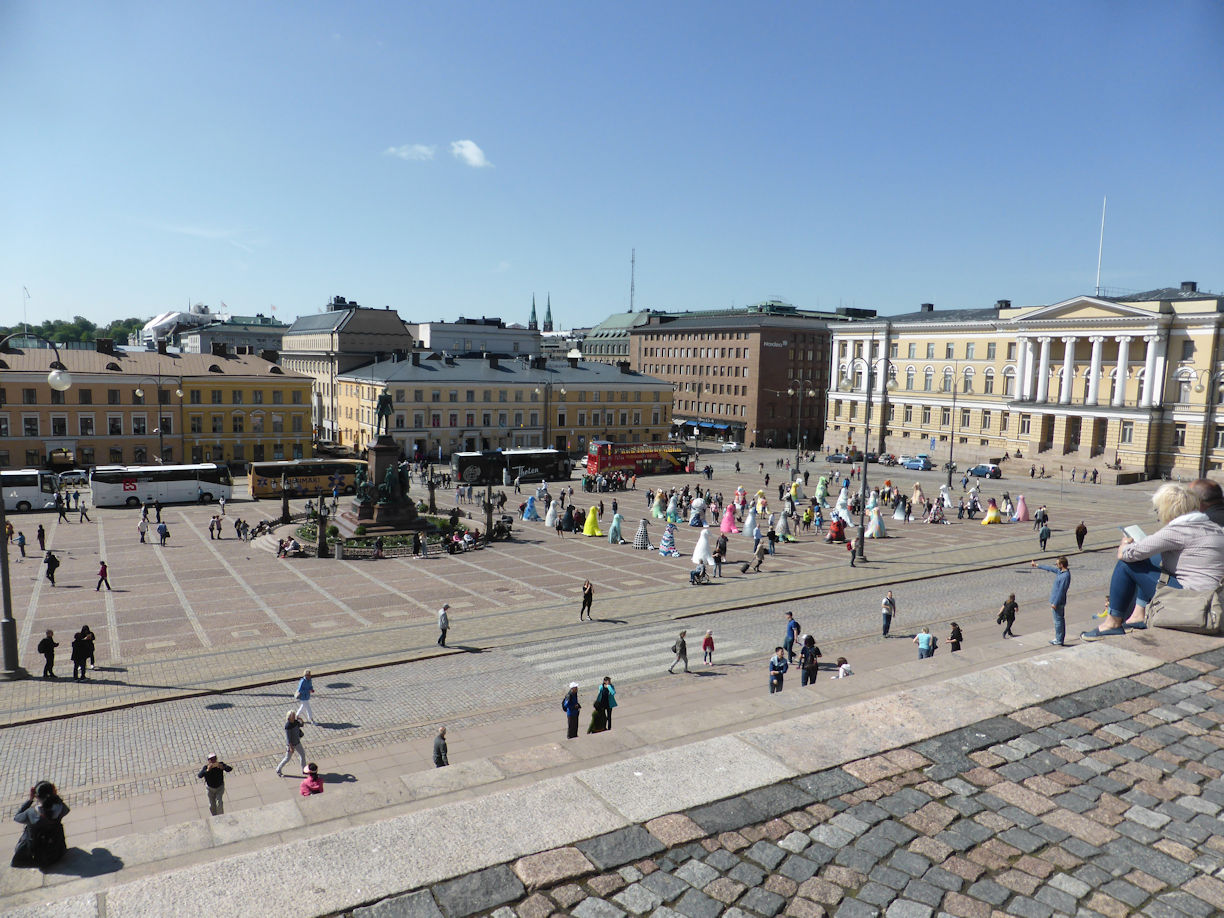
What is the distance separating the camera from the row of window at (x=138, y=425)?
64312 millimetres

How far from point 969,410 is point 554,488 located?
52.6 meters

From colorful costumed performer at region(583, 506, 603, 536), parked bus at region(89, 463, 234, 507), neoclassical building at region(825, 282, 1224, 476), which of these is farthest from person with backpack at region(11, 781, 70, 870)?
neoclassical building at region(825, 282, 1224, 476)

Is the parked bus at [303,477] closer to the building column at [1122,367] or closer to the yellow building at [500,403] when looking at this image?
the yellow building at [500,403]

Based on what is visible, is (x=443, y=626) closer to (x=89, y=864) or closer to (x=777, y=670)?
(x=777, y=670)

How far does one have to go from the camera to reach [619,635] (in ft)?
81.3

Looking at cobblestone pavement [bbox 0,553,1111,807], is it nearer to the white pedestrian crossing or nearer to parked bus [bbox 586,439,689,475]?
the white pedestrian crossing

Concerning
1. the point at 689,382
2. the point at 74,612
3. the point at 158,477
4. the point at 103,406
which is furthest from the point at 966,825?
the point at 689,382

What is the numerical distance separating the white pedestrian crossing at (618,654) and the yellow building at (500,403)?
5923 cm

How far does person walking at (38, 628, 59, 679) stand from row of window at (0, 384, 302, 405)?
4678cm

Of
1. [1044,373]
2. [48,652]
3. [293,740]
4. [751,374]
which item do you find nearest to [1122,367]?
[1044,373]

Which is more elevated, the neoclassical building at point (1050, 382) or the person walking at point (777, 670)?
the neoclassical building at point (1050, 382)

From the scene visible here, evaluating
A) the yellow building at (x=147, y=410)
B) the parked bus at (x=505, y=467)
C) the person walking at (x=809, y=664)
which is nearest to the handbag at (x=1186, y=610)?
the person walking at (x=809, y=664)

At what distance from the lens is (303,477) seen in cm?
5844

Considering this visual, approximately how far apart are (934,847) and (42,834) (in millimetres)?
6937
